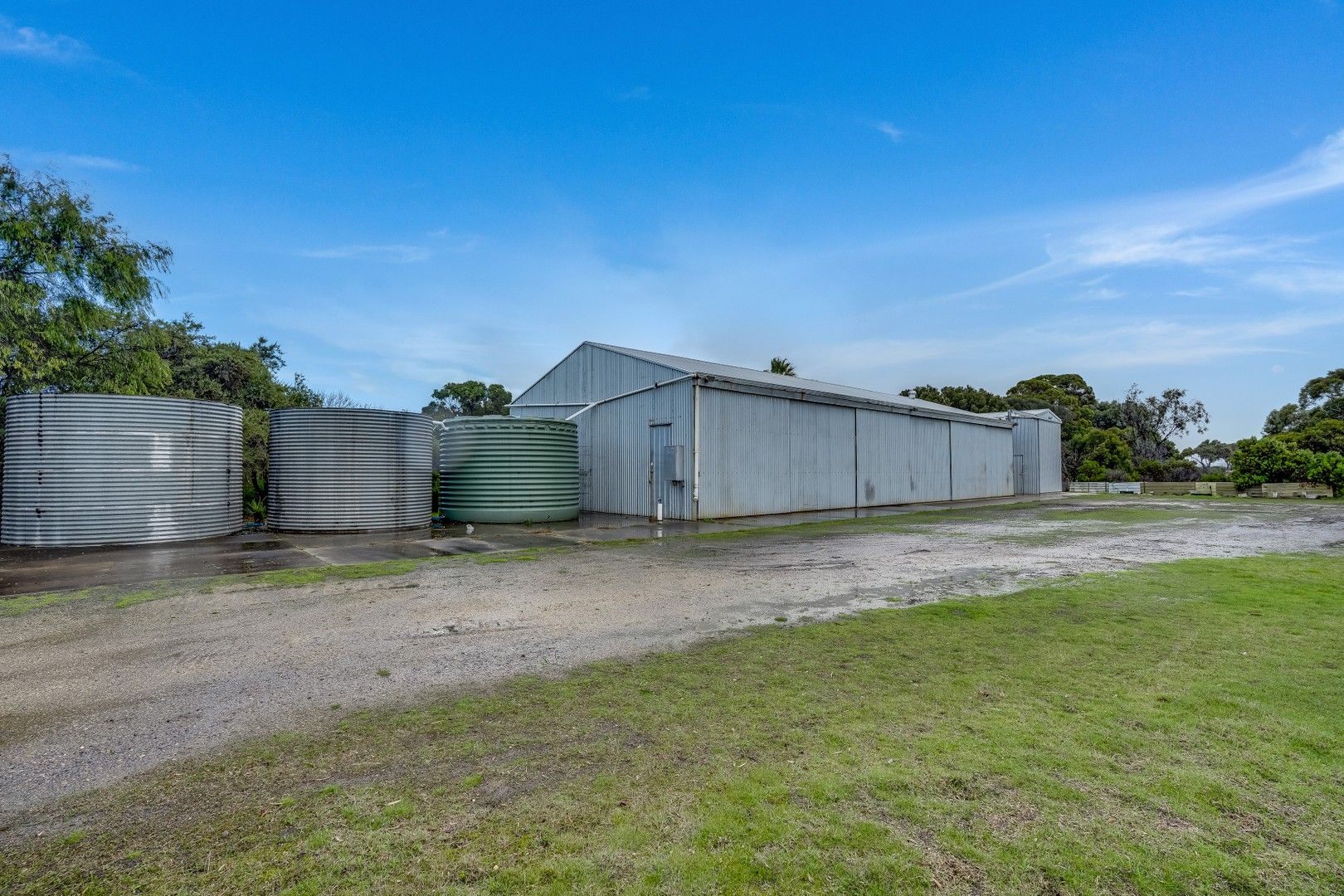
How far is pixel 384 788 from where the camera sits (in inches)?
104

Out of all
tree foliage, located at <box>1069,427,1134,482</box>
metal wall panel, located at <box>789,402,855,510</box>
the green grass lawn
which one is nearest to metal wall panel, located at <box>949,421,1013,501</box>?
metal wall panel, located at <box>789,402,855,510</box>

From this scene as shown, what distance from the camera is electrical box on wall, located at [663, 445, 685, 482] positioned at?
16.7 m

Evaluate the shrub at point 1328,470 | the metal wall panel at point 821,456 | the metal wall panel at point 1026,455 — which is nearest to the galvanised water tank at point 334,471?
the metal wall panel at point 821,456

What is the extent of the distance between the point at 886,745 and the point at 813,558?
6.46 metres

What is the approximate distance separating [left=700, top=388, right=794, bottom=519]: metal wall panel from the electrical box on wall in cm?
51

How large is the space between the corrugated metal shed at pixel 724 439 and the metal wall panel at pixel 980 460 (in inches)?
50.7

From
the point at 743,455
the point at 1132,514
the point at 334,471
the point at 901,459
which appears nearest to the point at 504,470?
the point at 334,471

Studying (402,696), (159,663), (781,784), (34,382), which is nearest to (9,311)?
(34,382)

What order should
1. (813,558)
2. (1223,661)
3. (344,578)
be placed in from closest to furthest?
1. (1223,661)
2. (344,578)
3. (813,558)

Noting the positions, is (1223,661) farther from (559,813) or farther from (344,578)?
(344,578)

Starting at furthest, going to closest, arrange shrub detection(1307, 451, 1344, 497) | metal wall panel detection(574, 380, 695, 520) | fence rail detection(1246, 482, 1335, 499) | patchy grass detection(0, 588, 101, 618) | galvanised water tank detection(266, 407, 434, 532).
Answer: shrub detection(1307, 451, 1344, 497), fence rail detection(1246, 482, 1335, 499), metal wall panel detection(574, 380, 695, 520), galvanised water tank detection(266, 407, 434, 532), patchy grass detection(0, 588, 101, 618)

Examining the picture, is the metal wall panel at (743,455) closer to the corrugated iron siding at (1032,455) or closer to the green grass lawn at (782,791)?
the green grass lawn at (782,791)

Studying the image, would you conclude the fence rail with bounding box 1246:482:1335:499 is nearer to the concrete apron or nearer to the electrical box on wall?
the concrete apron

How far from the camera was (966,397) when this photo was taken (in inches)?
2021
